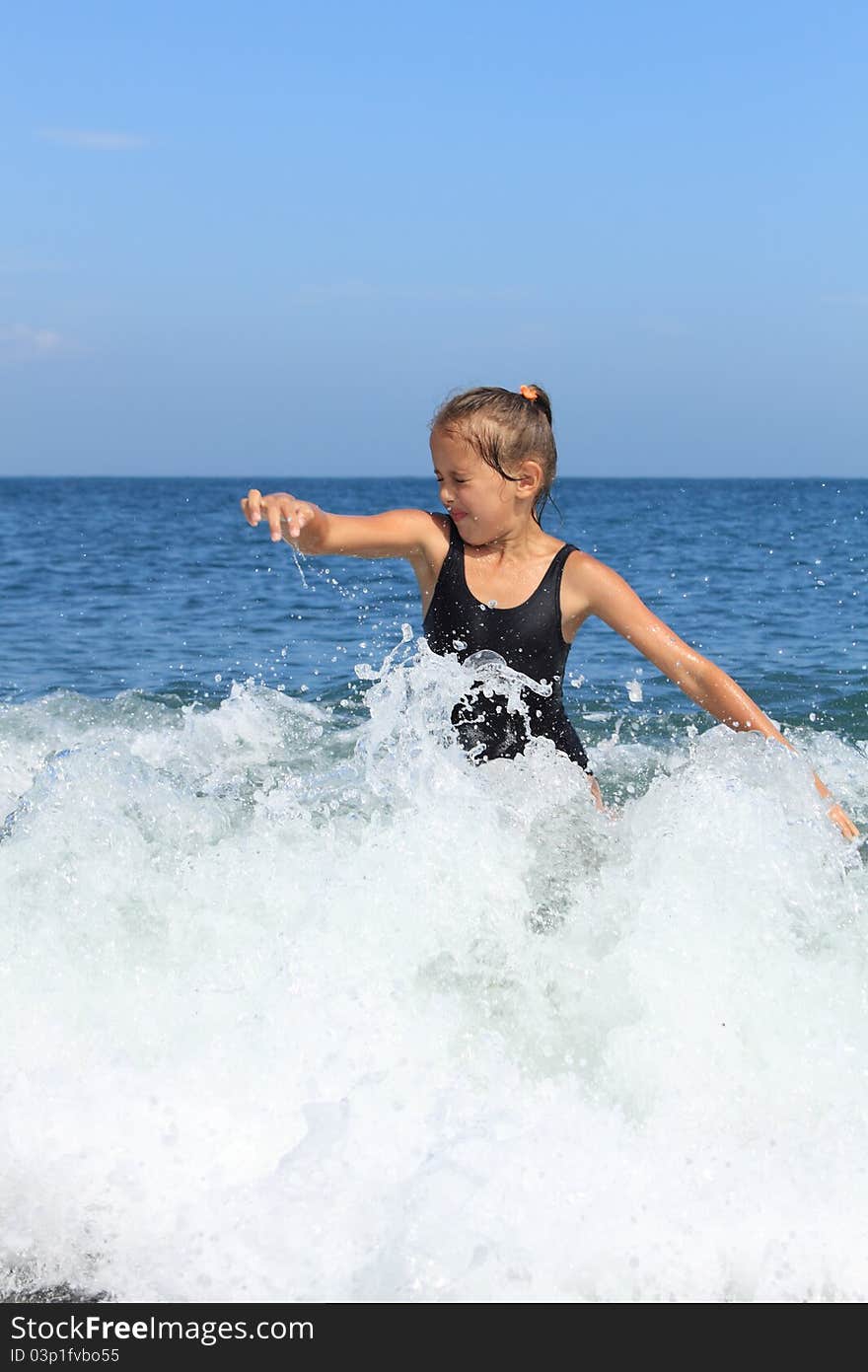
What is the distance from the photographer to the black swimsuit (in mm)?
4035

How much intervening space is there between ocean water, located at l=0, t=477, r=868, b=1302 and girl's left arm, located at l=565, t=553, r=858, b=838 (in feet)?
0.32

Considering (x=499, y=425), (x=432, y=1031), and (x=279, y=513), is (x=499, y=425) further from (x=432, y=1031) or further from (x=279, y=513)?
(x=432, y=1031)

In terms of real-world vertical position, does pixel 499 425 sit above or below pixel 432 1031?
above

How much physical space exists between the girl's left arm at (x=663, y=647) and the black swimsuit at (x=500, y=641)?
0.24 feet

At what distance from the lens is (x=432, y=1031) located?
11.2 ft

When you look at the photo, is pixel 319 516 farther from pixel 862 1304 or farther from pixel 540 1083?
pixel 862 1304

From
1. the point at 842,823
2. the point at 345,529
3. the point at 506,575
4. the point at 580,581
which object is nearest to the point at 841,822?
the point at 842,823

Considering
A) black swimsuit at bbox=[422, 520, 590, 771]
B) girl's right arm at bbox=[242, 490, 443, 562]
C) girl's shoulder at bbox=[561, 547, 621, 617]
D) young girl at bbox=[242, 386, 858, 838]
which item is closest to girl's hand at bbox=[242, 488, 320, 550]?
girl's right arm at bbox=[242, 490, 443, 562]

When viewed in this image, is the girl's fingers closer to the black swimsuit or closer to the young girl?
the young girl

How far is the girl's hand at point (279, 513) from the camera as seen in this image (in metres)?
3.53

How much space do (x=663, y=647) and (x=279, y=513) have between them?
1.23 meters

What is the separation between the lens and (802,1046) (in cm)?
341

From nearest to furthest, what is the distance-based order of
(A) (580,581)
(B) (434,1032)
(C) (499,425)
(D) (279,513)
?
(B) (434,1032)
(D) (279,513)
(C) (499,425)
(A) (580,581)

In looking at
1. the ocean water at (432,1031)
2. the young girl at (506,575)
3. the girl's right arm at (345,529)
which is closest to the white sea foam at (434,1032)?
the ocean water at (432,1031)
